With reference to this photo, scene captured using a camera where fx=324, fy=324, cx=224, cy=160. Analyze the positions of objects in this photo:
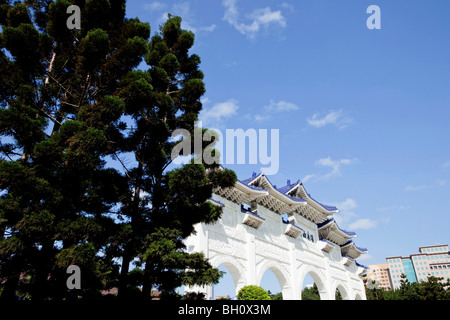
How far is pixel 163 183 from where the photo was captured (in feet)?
31.7

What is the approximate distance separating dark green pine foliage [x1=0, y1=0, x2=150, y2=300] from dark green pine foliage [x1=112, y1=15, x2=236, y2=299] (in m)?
0.50

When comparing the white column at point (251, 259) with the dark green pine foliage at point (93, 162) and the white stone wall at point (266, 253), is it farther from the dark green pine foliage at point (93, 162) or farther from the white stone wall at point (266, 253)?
the dark green pine foliage at point (93, 162)

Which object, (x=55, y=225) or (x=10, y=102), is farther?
(x=10, y=102)

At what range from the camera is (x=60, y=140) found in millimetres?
7312

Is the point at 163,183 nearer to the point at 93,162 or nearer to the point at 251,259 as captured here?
the point at 93,162

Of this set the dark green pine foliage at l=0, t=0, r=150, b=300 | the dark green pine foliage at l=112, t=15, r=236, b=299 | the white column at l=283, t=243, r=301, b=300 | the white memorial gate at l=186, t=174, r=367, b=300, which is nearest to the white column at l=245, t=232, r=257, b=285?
the white memorial gate at l=186, t=174, r=367, b=300

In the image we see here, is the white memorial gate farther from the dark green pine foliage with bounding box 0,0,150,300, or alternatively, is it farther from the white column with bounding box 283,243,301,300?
the dark green pine foliage with bounding box 0,0,150,300

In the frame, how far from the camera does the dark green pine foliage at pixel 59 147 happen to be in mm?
6848

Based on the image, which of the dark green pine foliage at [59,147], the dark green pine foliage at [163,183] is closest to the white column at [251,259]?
the dark green pine foliage at [163,183]

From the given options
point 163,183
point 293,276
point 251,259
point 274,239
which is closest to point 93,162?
point 163,183

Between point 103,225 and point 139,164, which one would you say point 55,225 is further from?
point 139,164

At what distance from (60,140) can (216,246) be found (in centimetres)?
1026
